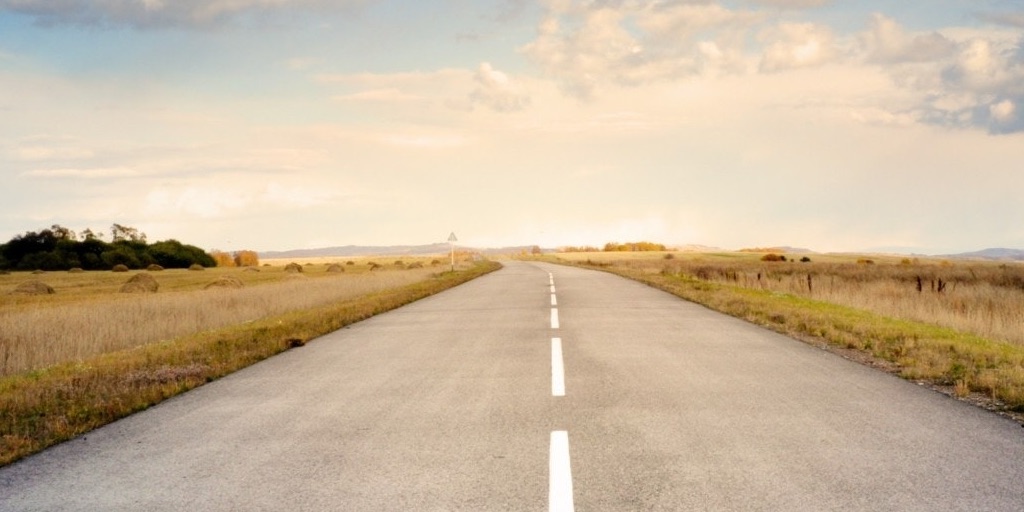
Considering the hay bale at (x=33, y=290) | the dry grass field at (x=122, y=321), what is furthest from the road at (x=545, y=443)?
the hay bale at (x=33, y=290)

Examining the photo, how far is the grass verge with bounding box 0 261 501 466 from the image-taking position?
20.7 ft

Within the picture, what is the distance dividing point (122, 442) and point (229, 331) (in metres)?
9.25

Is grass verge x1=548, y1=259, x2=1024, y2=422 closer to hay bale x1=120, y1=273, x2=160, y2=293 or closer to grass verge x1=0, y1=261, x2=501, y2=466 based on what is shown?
grass verge x1=0, y1=261, x2=501, y2=466

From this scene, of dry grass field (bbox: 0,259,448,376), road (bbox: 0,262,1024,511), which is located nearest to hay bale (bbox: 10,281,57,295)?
dry grass field (bbox: 0,259,448,376)

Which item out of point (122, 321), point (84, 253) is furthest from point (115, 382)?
point (84, 253)

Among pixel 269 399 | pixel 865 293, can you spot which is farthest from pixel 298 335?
pixel 865 293

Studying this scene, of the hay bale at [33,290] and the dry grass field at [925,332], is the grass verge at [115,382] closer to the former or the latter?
the dry grass field at [925,332]

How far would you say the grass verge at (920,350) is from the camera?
7668 mm

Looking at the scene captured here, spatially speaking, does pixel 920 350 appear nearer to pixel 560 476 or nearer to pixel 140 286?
pixel 560 476

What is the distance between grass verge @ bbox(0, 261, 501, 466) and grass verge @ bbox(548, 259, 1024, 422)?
883 cm

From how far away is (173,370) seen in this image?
934cm

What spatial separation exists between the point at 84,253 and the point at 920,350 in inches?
3335

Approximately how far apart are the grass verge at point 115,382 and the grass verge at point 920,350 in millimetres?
8826

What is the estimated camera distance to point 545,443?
537 centimetres
